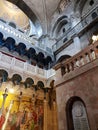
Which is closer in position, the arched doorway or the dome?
the arched doorway

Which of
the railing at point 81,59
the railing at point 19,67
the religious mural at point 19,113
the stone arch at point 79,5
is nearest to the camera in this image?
the railing at point 81,59

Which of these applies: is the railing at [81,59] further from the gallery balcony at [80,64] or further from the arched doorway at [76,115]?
the arched doorway at [76,115]

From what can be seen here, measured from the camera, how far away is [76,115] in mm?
4043

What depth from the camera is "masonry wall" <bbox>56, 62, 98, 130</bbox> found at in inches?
136


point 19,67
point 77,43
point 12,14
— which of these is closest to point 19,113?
point 19,67

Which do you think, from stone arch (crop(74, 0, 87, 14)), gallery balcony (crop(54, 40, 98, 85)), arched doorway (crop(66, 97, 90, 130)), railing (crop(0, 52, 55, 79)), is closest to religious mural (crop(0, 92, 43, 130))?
railing (crop(0, 52, 55, 79))

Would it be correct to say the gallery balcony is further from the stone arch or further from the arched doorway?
the stone arch

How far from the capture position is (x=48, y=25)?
17672 millimetres

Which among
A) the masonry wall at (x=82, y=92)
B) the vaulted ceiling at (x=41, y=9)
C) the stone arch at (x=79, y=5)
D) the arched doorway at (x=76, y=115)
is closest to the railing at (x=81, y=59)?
the masonry wall at (x=82, y=92)

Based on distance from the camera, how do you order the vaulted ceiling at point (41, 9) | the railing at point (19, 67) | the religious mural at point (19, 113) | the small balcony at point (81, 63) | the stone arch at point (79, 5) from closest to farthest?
1. the small balcony at point (81, 63)
2. the religious mural at point (19, 113)
3. the railing at point (19, 67)
4. the stone arch at point (79, 5)
5. the vaulted ceiling at point (41, 9)

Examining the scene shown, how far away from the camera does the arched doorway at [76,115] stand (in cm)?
376

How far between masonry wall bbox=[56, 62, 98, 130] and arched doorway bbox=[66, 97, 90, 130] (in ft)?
0.46

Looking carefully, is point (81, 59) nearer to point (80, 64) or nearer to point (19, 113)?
point (80, 64)

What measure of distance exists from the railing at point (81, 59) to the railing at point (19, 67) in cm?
606
